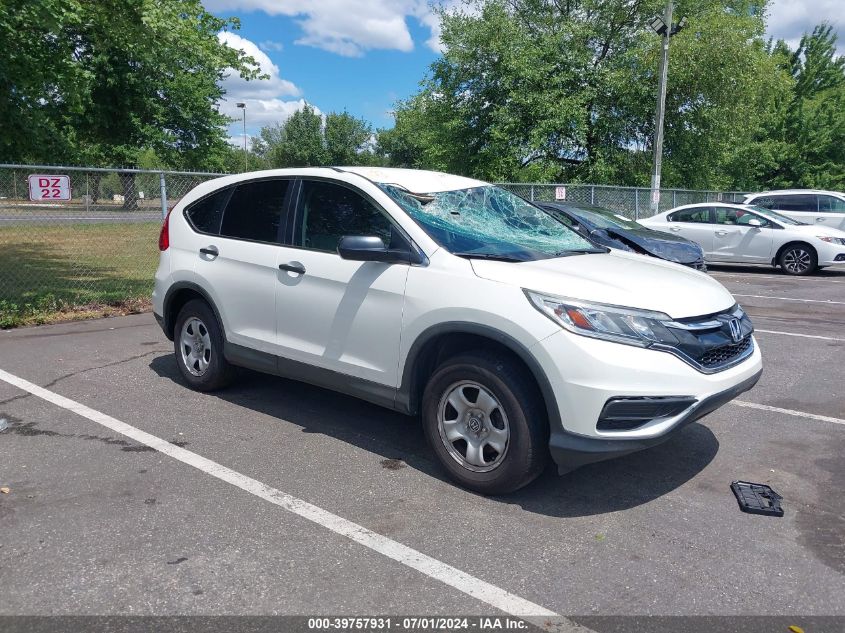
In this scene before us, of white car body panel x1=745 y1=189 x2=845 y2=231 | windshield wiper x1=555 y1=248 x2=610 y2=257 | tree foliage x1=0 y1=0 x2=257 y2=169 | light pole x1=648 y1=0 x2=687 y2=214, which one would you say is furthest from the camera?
light pole x1=648 y1=0 x2=687 y2=214

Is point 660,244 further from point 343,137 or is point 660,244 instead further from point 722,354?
point 343,137

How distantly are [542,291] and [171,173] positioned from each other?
8.32 m

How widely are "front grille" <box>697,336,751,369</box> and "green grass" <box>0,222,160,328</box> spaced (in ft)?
26.3

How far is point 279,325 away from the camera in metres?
Answer: 5.03

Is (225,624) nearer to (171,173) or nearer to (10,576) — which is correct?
(10,576)

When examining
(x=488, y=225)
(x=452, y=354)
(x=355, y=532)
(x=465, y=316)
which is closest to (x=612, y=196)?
(x=488, y=225)

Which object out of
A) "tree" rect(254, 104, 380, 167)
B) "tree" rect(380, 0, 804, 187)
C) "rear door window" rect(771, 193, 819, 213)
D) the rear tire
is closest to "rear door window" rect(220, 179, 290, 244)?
the rear tire

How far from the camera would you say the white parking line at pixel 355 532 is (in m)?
2.99

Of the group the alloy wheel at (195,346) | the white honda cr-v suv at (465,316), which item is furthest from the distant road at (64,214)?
the white honda cr-v suv at (465,316)

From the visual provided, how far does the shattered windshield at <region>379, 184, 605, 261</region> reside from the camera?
4344 millimetres

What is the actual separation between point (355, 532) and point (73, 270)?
11067 mm

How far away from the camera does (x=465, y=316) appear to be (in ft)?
12.9

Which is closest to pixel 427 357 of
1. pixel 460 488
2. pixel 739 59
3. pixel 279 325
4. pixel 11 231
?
pixel 460 488

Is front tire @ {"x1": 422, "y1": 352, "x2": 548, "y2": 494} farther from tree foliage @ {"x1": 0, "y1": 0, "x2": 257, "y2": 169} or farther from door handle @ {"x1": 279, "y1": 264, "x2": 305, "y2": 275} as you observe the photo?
tree foliage @ {"x1": 0, "y1": 0, "x2": 257, "y2": 169}
